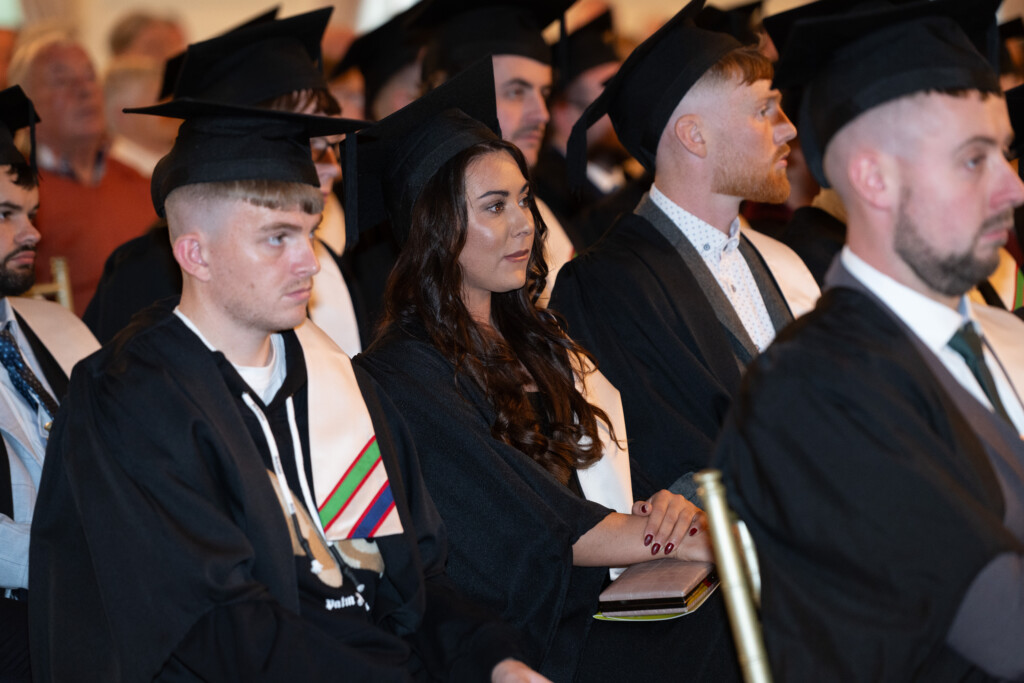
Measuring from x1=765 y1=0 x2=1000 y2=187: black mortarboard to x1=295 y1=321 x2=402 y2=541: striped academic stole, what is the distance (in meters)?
1.11

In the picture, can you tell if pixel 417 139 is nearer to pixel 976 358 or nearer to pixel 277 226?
pixel 277 226

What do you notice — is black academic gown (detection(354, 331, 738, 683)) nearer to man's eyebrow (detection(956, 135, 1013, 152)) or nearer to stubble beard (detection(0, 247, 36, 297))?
stubble beard (detection(0, 247, 36, 297))

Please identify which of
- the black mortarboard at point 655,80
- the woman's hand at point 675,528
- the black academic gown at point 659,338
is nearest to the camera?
the woman's hand at point 675,528

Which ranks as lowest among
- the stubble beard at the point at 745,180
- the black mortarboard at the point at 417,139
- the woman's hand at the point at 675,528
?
the woman's hand at the point at 675,528

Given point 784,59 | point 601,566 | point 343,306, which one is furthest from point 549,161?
point 784,59

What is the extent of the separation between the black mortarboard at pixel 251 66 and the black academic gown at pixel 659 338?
1.25 meters

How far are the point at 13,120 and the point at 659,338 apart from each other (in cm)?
192

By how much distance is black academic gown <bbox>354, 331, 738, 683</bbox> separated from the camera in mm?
2801

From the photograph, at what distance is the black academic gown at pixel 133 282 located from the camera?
13.3 feet

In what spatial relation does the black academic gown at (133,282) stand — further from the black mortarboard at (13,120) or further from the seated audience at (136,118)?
the seated audience at (136,118)

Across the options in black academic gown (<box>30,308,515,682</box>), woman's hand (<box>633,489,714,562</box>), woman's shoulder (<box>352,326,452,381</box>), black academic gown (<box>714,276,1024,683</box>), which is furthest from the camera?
woman's shoulder (<box>352,326,452,381</box>)

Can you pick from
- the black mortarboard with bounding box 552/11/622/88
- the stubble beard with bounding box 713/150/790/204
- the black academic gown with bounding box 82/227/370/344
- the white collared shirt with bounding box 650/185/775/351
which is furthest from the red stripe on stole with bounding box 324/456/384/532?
the black mortarboard with bounding box 552/11/622/88

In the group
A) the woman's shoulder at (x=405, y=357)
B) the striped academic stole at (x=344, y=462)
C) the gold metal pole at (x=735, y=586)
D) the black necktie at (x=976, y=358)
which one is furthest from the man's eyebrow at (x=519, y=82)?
the gold metal pole at (x=735, y=586)

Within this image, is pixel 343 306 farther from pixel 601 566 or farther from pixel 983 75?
pixel 983 75
